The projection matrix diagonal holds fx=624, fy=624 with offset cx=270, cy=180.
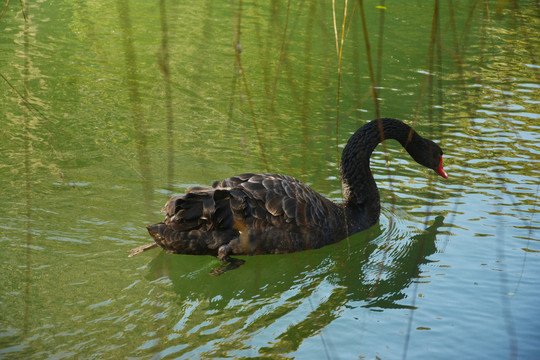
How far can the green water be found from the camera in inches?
130

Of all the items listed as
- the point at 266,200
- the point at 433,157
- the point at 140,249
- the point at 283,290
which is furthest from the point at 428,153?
the point at 140,249

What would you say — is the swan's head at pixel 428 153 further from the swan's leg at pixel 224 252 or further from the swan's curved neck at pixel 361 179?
the swan's leg at pixel 224 252

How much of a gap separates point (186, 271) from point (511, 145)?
13.7ft

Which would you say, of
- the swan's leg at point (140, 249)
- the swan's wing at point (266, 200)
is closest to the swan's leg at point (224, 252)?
the swan's wing at point (266, 200)

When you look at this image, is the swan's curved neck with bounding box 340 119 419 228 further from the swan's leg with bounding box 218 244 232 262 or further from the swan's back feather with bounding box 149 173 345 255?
the swan's leg with bounding box 218 244 232 262

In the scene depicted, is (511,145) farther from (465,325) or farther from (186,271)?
(186,271)

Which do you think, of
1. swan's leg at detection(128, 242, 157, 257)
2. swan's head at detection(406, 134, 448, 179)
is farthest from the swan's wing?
swan's head at detection(406, 134, 448, 179)

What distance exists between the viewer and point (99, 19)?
32.6ft

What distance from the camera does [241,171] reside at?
5.71 m

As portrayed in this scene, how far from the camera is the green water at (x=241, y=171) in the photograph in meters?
3.31

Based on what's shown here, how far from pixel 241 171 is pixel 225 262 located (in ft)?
5.03

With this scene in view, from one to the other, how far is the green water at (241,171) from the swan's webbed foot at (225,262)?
0.08 metres

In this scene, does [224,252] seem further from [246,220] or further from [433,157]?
[433,157]

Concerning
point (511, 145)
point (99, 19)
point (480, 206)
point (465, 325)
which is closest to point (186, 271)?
point (465, 325)
